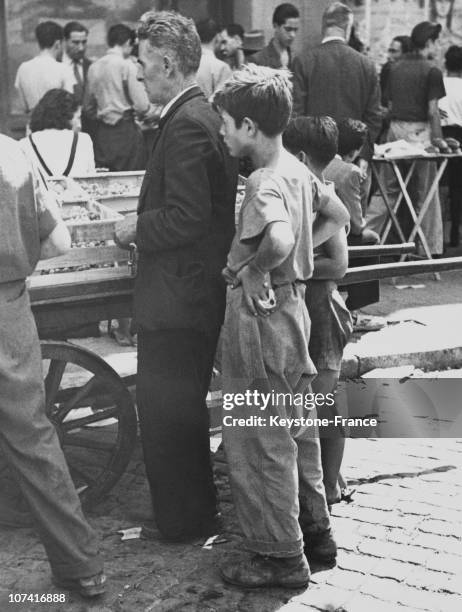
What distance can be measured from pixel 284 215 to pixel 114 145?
5811 mm

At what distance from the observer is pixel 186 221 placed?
4531 millimetres

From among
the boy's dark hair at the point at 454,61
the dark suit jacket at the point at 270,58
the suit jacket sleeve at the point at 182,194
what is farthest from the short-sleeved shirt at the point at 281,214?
the boy's dark hair at the point at 454,61

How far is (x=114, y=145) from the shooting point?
9.79 m

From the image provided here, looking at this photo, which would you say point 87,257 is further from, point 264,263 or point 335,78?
point 335,78

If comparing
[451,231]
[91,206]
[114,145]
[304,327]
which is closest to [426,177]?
[451,231]

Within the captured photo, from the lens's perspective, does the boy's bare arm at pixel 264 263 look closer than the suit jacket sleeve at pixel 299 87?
Yes

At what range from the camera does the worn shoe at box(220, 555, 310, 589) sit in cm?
441

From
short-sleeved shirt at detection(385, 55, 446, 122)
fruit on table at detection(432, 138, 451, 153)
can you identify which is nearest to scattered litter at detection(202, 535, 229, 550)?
fruit on table at detection(432, 138, 451, 153)

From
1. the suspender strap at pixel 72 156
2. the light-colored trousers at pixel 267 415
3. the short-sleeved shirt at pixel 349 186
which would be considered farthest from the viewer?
the suspender strap at pixel 72 156

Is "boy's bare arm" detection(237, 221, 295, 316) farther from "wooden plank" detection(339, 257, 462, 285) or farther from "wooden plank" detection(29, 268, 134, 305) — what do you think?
"wooden plank" detection(339, 257, 462, 285)

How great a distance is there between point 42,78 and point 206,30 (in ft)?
4.85

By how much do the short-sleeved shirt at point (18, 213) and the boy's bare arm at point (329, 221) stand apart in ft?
3.62

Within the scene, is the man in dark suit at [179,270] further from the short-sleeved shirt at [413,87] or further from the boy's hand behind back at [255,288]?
the short-sleeved shirt at [413,87]

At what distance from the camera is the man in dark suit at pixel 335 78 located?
9148 millimetres
